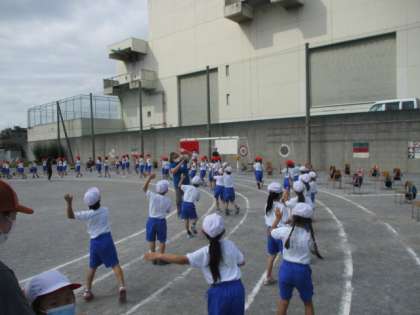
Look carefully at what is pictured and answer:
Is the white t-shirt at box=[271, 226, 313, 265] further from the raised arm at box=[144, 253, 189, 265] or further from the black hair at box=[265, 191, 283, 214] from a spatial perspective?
the black hair at box=[265, 191, 283, 214]

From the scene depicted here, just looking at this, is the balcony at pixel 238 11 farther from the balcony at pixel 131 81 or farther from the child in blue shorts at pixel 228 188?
the child in blue shorts at pixel 228 188

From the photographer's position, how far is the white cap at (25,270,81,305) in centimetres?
199

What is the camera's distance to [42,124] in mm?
58812

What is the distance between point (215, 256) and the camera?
11.5 feet

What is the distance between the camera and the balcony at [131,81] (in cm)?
4584

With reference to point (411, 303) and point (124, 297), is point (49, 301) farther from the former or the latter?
point (411, 303)

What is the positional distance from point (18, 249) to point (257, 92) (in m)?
30.0

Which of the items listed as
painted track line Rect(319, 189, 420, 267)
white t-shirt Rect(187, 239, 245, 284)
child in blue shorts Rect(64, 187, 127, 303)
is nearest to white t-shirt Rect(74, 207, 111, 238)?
child in blue shorts Rect(64, 187, 127, 303)

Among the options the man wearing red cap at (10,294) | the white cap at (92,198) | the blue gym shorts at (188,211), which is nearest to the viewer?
the man wearing red cap at (10,294)

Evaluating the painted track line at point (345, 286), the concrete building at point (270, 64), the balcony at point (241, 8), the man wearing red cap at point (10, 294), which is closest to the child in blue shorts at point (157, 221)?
the painted track line at point (345, 286)

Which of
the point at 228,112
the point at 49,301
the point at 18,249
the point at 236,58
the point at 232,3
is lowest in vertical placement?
the point at 18,249

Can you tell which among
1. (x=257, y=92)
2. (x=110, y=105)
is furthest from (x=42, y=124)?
(x=257, y=92)

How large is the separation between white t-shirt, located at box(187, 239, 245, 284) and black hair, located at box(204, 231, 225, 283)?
0.11 feet

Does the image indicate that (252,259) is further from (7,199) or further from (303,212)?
(7,199)
